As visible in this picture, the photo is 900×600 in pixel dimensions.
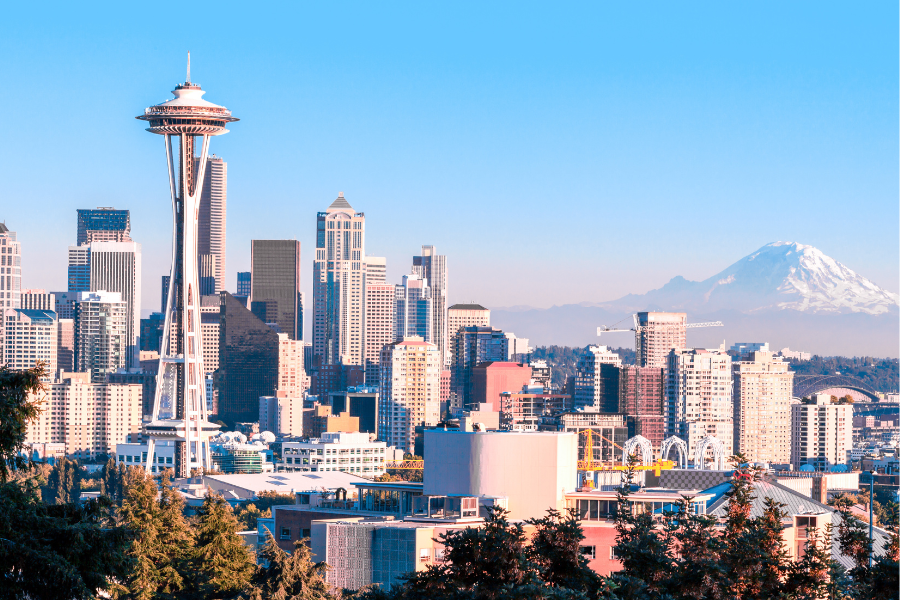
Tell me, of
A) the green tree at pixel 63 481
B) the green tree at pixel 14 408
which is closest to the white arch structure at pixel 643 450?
the green tree at pixel 63 481

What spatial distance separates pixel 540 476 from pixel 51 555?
109 ft

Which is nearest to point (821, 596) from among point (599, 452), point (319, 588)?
point (319, 588)

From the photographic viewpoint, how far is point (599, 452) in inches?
7490

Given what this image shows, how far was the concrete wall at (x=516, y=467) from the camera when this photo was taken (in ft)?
171

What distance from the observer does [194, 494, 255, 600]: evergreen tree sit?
133ft

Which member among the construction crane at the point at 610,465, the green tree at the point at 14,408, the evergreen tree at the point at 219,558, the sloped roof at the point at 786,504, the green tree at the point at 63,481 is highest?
the green tree at the point at 14,408

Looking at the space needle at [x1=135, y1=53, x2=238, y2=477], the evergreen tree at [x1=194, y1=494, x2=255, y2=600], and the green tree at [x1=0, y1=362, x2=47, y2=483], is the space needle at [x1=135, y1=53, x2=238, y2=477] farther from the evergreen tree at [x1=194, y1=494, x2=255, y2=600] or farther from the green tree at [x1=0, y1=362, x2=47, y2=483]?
the green tree at [x1=0, y1=362, x2=47, y2=483]

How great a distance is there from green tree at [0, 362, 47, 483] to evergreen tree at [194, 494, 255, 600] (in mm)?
20368

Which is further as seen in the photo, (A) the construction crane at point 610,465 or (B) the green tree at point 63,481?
(B) the green tree at point 63,481

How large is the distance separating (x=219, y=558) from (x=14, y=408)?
21351mm

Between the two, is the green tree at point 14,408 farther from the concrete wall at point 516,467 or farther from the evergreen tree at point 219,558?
the concrete wall at point 516,467

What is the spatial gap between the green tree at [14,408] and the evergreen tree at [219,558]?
20368 mm

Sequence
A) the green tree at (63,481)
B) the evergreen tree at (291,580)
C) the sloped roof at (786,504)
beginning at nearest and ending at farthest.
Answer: the evergreen tree at (291,580) < the sloped roof at (786,504) < the green tree at (63,481)

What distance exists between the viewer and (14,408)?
2027 centimetres
